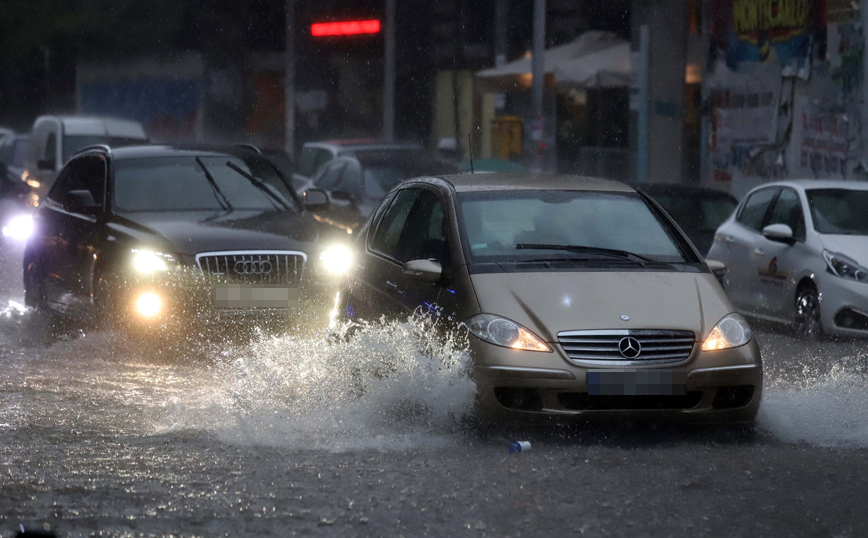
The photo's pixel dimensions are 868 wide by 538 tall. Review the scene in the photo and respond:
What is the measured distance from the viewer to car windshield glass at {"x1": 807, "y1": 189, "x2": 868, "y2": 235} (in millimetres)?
12258

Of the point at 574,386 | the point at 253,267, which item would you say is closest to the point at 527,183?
the point at 574,386

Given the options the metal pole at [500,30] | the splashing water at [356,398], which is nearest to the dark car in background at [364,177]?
the splashing water at [356,398]

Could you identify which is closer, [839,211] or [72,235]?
[72,235]

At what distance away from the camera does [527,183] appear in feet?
27.3

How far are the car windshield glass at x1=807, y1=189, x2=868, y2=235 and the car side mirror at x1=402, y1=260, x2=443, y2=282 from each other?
A: 225 inches

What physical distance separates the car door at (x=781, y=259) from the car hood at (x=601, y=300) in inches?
196

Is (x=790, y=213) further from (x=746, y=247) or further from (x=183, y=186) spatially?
(x=183, y=186)

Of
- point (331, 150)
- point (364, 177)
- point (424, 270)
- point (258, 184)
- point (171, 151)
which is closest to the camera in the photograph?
point (424, 270)

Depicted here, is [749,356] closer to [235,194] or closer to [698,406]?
[698,406]

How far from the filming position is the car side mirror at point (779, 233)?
1209 centimetres

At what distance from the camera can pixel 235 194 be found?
11906mm

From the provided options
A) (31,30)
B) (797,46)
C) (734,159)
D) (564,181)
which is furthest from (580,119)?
(31,30)

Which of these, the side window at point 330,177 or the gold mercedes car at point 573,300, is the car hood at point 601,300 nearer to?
the gold mercedes car at point 573,300

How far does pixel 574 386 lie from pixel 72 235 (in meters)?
6.35
